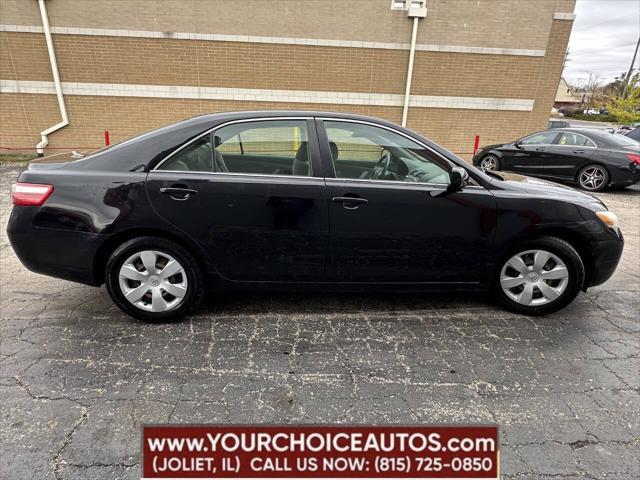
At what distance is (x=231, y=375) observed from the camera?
2.52 m

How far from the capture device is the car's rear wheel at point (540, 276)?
10.4ft

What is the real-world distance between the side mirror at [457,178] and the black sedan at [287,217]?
0.01m

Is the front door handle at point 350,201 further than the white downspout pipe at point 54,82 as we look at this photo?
No

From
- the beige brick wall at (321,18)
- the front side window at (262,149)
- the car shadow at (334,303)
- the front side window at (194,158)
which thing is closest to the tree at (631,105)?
the beige brick wall at (321,18)

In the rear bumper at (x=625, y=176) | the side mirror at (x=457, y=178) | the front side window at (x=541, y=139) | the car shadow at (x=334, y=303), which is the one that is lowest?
the car shadow at (x=334, y=303)

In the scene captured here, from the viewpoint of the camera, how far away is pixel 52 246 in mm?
2934

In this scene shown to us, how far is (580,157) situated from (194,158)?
345 inches

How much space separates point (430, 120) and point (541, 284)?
11198mm

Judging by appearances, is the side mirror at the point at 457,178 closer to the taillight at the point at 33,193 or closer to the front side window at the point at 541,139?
the taillight at the point at 33,193

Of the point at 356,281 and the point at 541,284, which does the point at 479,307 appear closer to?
the point at 541,284


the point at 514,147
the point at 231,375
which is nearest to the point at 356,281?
A: the point at 231,375

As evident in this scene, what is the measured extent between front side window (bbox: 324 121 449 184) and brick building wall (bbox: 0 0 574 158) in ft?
33.8

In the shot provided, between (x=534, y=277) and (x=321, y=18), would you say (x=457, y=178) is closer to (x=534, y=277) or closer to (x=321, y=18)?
(x=534, y=277)

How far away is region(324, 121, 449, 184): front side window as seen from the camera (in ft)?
10.0
